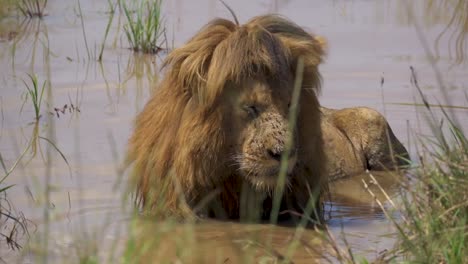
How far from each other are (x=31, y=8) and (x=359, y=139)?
4476 mm

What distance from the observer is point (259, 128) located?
6.47 metres

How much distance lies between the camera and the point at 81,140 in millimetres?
8344

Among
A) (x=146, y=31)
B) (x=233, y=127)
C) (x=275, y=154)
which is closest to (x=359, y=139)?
(x=233, y=127)

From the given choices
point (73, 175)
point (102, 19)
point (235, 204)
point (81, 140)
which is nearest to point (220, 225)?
point (235, 204)

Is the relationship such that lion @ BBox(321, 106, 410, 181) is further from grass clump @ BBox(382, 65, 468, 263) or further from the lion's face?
grass clump @ BBox(382, 65, 468, 263)

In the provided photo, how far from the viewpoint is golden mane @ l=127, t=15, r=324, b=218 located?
6.55m

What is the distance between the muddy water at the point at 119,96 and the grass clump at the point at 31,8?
0.40 ft

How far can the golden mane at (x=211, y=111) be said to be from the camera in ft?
21.5

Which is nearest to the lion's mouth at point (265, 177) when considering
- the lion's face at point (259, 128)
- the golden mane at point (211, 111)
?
the lion's face at point (259, 128)

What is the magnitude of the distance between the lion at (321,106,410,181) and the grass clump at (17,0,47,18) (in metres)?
4.08

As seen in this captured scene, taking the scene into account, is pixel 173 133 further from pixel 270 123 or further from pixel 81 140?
pixel 81 140

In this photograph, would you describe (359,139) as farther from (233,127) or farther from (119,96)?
(233,127)

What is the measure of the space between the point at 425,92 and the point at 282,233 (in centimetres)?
288

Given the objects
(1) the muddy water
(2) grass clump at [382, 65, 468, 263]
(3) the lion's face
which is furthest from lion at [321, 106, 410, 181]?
(2) grass clump at [382, 65, 468, 263]
